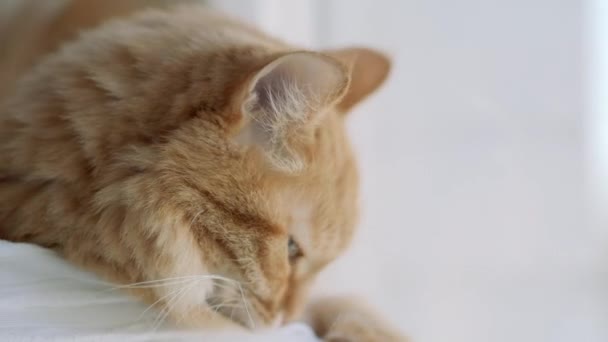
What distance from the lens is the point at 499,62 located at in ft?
4.41

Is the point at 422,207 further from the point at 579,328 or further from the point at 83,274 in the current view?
the point at 83,274

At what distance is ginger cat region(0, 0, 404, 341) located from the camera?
2.85 ft

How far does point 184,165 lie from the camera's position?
2.86 feet

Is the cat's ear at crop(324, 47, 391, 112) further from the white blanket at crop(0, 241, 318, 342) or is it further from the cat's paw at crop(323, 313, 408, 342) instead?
the white blanket at crop(0, 241, 318, 342)

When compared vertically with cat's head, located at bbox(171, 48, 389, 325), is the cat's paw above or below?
below

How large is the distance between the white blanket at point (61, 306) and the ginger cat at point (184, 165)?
0.03m

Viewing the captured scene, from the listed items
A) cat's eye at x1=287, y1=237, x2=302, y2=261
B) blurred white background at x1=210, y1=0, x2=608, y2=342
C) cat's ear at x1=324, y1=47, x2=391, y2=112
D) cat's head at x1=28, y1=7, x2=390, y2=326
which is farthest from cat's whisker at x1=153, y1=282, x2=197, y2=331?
blurred white background at x1=210, y1=0, x2=608, y2=342

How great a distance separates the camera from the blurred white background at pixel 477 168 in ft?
4.15

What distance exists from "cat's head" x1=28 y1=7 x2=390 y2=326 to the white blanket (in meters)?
0.04

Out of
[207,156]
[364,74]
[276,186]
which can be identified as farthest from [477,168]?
[207,156]

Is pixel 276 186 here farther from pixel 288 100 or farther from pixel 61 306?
pixel 61 306

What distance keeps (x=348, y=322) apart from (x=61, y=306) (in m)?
0.55

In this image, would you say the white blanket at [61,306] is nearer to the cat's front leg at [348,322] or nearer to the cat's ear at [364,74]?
the cat's front leg at [348,322]

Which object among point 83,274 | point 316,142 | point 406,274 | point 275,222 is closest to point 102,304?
point 83,274
